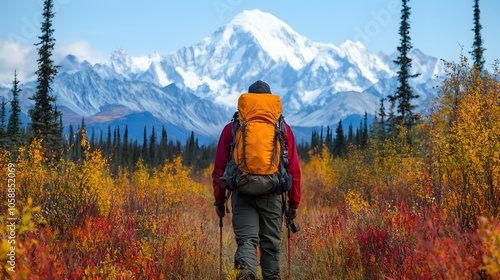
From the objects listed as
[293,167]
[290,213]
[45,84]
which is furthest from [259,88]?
[45,84]

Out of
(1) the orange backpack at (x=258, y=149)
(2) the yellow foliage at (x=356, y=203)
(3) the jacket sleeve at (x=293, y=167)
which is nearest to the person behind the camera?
(1) the orange backpack at (x=258, y=149)

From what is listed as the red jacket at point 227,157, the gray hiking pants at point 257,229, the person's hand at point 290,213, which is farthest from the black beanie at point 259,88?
the person's hand at point 290,213

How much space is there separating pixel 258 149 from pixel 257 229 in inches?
37.7

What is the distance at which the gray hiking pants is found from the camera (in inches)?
198

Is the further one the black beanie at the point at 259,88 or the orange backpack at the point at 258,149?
the black beanie at the point at 259,88

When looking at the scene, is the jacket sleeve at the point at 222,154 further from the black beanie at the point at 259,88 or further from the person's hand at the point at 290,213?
the person's hand at the point at 290,213

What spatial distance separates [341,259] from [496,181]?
6.99ft

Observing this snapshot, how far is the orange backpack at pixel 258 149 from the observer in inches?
→ 191

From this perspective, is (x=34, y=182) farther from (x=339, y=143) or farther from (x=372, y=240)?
(x=339, y=143)

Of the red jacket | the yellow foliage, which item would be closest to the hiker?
the red jacket

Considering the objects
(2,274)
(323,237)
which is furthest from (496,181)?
(2,274)

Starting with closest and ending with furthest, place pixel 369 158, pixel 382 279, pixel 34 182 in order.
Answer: pixel 382 279 < pixel 34 182 < pixel 369 158

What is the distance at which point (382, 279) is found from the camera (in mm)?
5070

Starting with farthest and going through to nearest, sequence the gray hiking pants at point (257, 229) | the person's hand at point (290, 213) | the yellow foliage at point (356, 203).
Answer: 1. the yellow foliage at point (356, 203)
2. the person's hand at point (290, 213)
3. the gray hiking pants at point (257, 229)
